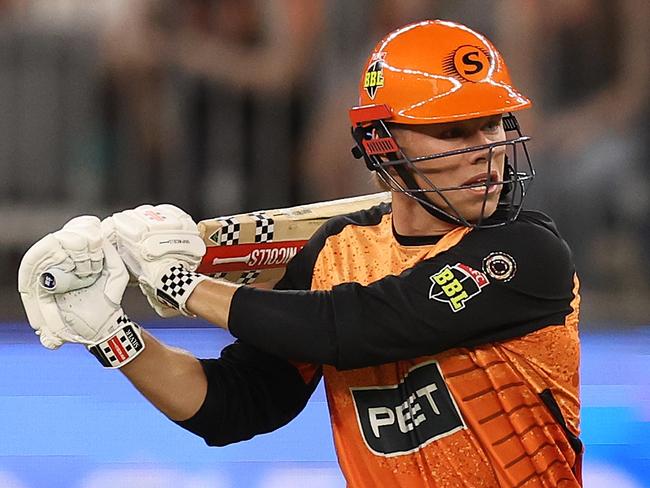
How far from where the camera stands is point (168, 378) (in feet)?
9.97

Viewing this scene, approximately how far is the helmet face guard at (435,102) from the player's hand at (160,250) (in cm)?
49

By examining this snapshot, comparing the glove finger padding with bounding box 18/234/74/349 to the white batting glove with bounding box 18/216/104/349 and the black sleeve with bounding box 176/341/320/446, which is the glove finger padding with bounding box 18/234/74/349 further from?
the black sleeve with bounding box 176/341/320/446

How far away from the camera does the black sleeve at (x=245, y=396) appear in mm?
3129

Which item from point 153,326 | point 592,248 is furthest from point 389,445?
point 592,248

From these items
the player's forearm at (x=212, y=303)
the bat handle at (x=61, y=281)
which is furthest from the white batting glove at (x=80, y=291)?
the player's forearm at (x=212, y=303)

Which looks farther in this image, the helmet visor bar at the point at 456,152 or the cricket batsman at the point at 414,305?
the helmet visor bar at the point at 456,152

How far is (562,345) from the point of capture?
2920 millimetres

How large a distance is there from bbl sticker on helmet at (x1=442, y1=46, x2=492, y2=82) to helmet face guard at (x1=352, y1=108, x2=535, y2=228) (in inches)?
6.5

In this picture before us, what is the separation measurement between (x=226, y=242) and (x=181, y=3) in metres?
4.32

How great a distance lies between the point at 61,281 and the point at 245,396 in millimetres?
620

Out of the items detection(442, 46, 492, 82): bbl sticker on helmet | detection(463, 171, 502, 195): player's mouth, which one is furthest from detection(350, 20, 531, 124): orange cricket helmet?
detection(463, 171, 502, 195): player's mouth

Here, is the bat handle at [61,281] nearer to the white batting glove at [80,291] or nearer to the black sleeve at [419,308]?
the white batting glove at [80,291]

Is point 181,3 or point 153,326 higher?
point 181,3

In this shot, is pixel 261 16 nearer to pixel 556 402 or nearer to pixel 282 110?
pixel 282 110
